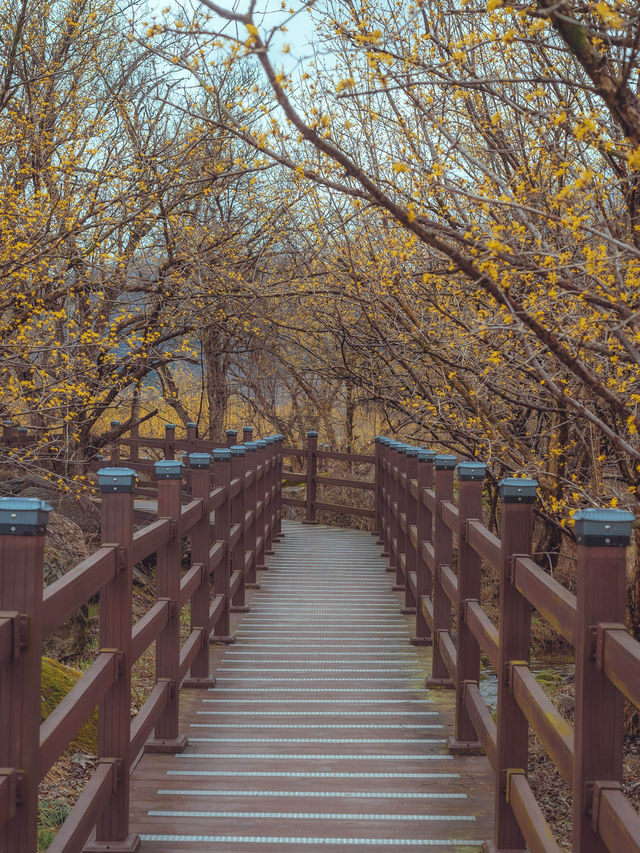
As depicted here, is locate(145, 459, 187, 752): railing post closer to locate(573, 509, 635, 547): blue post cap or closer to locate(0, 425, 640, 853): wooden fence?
locate(0, 425, 640, 853): wooden fence

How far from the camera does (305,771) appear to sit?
406cm

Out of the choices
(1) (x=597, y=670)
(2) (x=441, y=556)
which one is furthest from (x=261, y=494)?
(1) (x=597, y=670)

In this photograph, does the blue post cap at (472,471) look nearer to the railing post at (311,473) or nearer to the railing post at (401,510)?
the railing post at (401,510)

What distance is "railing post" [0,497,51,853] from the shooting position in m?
2.12

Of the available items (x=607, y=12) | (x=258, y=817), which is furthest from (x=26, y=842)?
(x=607, y=12)

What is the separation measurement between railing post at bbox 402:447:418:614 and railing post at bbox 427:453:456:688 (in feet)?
5.25

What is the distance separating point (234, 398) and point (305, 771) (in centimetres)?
1792

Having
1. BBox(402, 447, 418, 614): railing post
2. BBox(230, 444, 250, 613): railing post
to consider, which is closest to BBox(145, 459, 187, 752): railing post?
BBox(230, 444, 250, 613): railing post

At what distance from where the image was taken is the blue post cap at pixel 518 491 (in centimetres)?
307

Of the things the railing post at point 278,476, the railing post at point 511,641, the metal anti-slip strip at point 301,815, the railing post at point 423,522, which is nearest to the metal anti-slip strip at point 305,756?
the metal anti-slip strip at point 301,815

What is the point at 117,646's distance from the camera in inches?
123

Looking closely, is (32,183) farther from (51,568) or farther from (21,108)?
(51,568)

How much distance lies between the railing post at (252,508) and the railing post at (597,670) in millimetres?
5576

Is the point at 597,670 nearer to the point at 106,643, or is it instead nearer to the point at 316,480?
the point at 106,643
